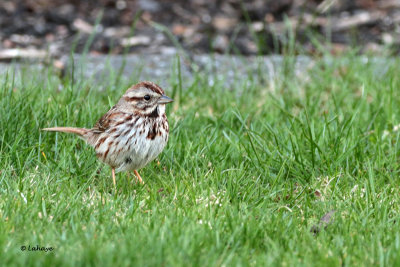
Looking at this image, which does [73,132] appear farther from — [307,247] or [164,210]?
[307,247]

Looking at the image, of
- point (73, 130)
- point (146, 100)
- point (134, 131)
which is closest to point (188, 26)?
point (73, 130)

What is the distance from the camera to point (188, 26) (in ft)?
31.4

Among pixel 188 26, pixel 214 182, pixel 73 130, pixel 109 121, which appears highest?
pixel 188 26

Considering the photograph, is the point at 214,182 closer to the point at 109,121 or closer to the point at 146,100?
the point at 146,100

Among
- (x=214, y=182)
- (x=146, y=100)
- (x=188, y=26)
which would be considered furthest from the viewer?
(x=188, y=26)

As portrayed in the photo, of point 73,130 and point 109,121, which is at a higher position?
point 109,121

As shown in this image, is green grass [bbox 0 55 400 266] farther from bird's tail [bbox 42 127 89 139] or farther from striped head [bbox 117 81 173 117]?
striped head [bbox 117 81 173 117]

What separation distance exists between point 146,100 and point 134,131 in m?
0.27

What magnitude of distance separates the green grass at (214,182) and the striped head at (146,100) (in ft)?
1.57

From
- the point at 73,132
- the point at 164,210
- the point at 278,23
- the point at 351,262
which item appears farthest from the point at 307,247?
the point at 278,23

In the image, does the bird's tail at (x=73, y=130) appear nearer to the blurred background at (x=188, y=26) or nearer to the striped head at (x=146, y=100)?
the striped head at (x=146, y=100)

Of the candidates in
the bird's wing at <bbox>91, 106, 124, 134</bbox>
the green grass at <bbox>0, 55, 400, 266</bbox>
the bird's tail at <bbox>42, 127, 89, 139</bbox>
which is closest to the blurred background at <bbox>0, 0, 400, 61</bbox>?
the green grass at <bbox>0, 55, 400, 266</bbox>

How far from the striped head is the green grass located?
0.48 m

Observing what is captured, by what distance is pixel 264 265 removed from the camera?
3.72 meters
